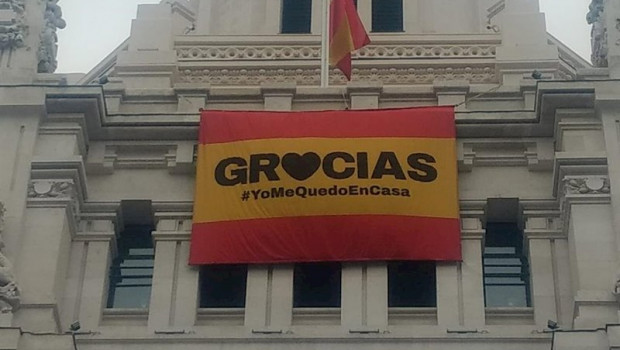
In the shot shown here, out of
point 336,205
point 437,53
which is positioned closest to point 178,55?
point 437,53

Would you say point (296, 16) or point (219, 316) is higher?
point (296, 16)

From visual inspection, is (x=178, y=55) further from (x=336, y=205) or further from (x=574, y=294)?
(x=574, y=294)

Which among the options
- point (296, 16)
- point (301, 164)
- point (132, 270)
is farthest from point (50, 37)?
point (296, 16)

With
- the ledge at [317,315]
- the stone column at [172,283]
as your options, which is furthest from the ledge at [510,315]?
the stone column at [172,283]

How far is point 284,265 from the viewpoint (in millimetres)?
35875

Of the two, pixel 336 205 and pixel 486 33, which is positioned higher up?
pixel 486 33

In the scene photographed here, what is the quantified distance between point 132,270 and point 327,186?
4.89 metres

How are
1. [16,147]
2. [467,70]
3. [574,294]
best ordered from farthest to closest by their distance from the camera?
[467,70] < [16,147] < [574,294]

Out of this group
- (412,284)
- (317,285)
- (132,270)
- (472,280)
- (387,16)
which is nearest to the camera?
(472,280)

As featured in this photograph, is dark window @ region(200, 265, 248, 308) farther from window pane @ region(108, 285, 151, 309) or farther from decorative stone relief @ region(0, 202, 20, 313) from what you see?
decorative stone relief @ region(0, 202, 20, 313)

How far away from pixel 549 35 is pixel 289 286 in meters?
14.3

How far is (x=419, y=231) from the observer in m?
36.0

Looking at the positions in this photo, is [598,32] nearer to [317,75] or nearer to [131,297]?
[317,75]

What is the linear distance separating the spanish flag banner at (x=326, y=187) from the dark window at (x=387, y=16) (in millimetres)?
10998
